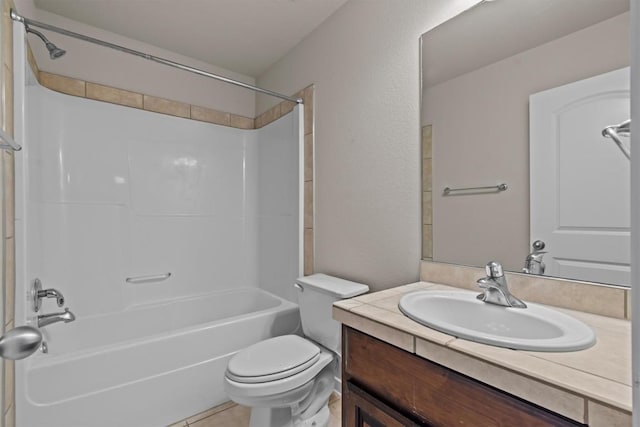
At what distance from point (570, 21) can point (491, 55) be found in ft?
0.86

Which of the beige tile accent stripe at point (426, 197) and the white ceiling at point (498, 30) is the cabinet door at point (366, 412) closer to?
the beige tile accent stripe at point (426, 197)

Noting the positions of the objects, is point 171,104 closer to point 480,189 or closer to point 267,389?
point 267,389

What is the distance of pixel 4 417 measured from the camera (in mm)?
1199

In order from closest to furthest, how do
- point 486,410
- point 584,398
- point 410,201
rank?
point 584,398, point 486,410, point 410,201

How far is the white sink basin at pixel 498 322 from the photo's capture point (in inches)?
29.0

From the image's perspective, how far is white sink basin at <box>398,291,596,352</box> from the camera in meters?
0.74

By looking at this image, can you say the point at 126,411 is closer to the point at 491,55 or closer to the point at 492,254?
the point at 492,254

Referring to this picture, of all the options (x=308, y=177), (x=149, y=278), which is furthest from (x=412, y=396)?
(x=149, y=278)

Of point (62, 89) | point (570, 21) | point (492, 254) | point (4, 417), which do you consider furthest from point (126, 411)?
→ point (570, 21)

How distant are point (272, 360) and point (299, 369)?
137 millimetres

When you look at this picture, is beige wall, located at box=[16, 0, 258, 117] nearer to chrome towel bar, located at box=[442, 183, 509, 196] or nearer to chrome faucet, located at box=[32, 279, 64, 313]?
chrome faucet, located at box=[32, 279, 64, 313]

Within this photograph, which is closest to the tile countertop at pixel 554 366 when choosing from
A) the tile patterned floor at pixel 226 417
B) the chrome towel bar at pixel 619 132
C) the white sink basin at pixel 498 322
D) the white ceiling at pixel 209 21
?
the white sink basin at pixel 498 322

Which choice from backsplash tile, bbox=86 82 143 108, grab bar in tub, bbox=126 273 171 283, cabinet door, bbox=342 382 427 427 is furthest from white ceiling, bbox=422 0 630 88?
grab bar in tub, bbox=126 273 171 283

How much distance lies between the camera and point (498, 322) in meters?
1.03
